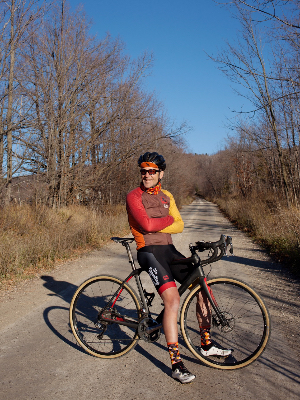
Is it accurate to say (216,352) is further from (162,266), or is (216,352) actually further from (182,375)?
(162,266)

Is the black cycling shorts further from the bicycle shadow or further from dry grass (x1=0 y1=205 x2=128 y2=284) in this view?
dry grass (x1=0 y1=205 x2=128 y2=284)

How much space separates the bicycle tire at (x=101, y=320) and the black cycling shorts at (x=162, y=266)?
1.26 ft

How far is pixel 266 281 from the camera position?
6.34 metres

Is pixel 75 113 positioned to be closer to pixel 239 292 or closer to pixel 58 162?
pixel 58 162

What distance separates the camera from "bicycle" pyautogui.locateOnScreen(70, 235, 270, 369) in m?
3.09

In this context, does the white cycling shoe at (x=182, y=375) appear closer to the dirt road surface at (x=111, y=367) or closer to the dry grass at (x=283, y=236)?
the dirt road surface at (x=111, y=367)

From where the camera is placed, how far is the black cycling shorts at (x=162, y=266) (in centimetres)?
306

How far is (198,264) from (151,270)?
44 cm

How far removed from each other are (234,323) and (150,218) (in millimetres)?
1348

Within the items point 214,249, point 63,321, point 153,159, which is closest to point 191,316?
point 214,249

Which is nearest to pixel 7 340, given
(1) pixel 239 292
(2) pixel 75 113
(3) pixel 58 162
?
(1) pixel 239 292

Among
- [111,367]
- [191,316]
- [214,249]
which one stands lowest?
[111,367]

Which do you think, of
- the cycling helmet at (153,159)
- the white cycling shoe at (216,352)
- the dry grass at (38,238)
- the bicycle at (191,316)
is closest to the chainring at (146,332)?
the bicycle at (191,316)

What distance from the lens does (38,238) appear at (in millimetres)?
7879
